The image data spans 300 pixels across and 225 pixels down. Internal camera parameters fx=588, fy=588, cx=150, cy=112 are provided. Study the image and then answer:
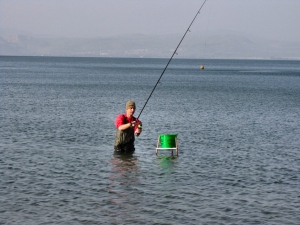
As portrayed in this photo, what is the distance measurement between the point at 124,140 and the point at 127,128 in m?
1.26

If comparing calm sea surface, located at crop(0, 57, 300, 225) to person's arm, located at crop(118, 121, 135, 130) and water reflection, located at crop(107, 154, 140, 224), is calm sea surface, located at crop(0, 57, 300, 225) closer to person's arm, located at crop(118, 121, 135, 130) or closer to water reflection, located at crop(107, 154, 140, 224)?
water reflection, located at crop(107, 154, 140, 224)

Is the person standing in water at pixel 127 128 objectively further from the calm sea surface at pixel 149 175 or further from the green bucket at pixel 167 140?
the green bucket at pixel 167 140

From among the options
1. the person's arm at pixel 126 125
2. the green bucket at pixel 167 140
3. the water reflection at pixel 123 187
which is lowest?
the water reflection at pixel 123 187

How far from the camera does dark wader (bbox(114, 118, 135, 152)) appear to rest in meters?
20.1

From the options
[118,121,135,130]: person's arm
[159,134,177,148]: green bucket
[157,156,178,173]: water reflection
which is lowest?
[157,156,178,173]: water reflection

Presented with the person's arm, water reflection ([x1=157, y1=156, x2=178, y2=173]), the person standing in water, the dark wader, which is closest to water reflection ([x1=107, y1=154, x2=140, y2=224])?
the dark wader

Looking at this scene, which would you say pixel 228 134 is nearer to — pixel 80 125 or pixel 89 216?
pixel 80 125

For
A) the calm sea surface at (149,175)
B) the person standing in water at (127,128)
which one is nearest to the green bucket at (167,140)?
the calm sea surface at (149,175)

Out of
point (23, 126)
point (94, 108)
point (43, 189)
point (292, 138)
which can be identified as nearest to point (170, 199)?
point (43, 189)

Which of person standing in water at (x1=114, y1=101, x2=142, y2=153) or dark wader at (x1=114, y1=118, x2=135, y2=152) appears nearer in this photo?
person standing in water at (x1=114, y1=101, x2=142, y2=153)

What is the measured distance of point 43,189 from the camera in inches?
615

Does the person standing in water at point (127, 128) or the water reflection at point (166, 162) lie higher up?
the person standing in water at point (127, 128)

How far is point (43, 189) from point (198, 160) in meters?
6.84

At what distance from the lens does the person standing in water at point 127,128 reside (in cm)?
1922
